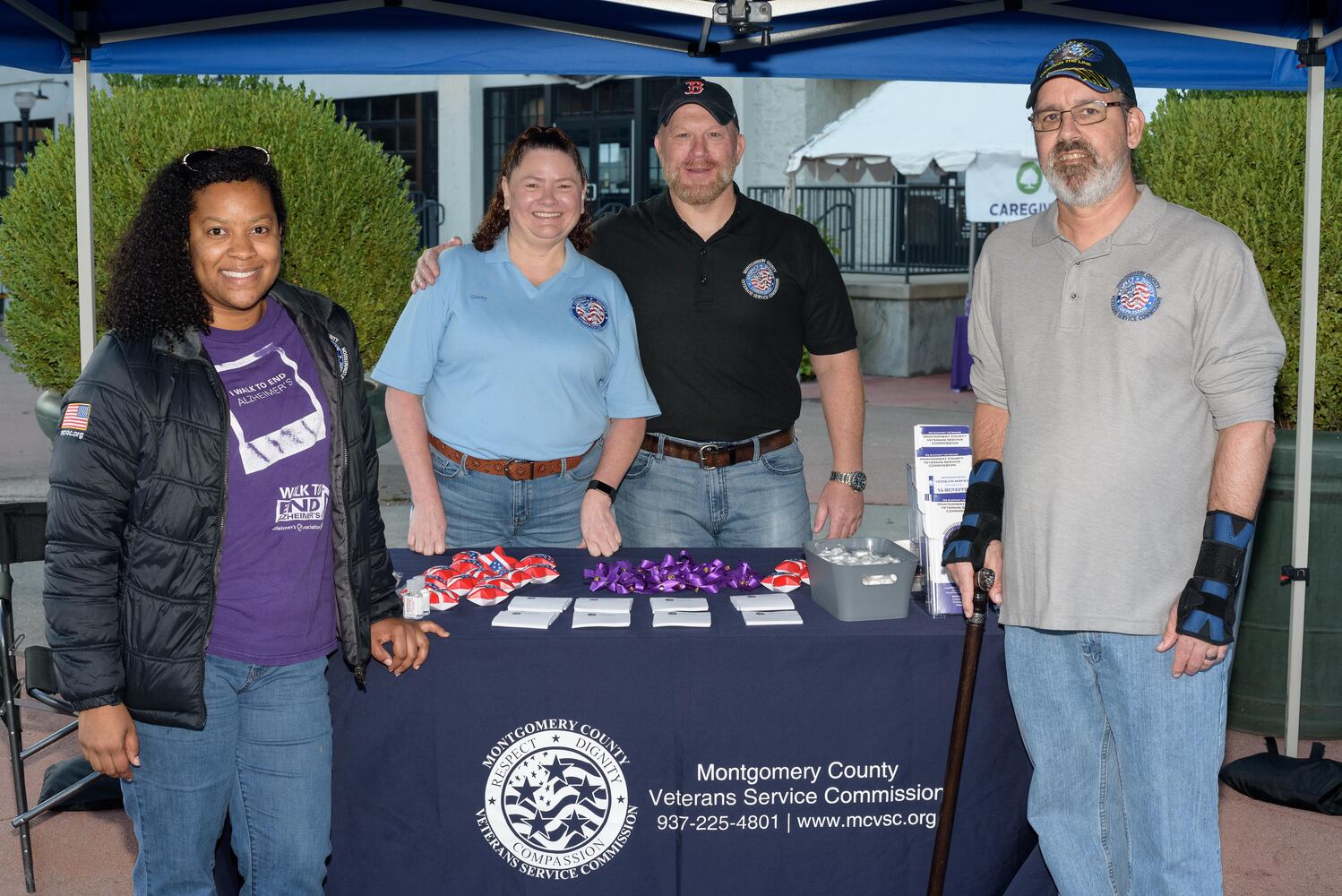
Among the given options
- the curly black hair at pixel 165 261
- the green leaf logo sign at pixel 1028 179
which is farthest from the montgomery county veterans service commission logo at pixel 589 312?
the green leaf logo sign at pixel 1028 179

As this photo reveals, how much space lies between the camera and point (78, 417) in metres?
2.46

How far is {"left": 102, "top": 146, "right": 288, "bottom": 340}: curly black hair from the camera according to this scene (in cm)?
256

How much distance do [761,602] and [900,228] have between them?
14.5m

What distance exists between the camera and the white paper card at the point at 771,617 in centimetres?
318

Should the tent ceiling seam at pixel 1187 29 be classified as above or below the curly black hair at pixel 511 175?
above

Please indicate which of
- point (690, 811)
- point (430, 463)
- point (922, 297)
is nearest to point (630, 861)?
point (690, 811)

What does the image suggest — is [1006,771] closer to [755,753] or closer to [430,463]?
[755,753]

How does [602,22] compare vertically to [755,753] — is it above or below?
above

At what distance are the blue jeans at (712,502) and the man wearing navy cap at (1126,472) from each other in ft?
4.12

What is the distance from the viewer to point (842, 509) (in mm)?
4105

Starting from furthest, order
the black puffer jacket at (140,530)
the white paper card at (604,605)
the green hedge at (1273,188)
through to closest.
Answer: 1. the green hedge at (1273,188)
2. the white paper card at (604,605)
3. the black puffer jacket at (140,530)

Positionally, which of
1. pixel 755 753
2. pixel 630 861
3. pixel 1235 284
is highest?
pixel 1235 284

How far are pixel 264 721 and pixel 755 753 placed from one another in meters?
1.13

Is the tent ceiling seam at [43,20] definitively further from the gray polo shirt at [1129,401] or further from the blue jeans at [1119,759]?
the blue jeans at [1119,759]
